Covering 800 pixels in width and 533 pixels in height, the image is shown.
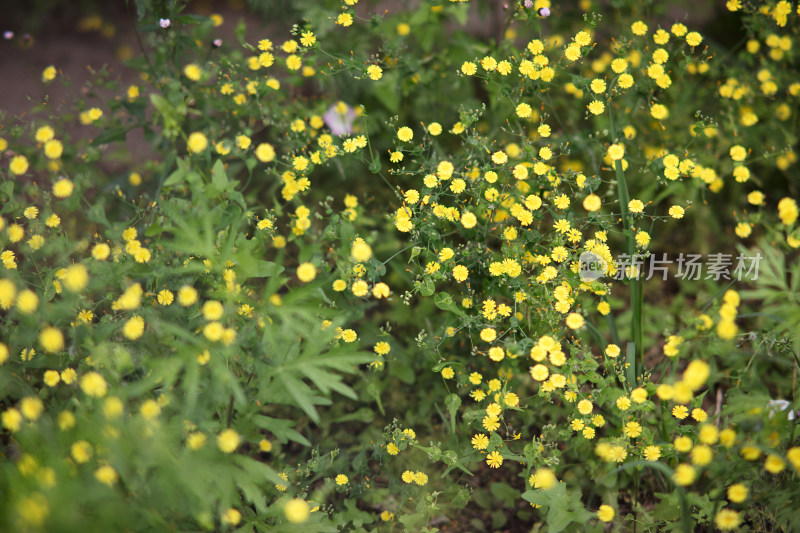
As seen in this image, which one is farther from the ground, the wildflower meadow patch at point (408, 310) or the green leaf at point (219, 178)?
Result: the green leaf at point (219, 178)

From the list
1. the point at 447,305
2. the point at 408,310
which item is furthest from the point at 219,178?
the point at 408,310

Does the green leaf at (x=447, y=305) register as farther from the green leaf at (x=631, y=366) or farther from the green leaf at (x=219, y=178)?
the green leaf at (x=219, y=178)

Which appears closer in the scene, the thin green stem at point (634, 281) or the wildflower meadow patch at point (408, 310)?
the wildflower meadow patch at point (408, 310)

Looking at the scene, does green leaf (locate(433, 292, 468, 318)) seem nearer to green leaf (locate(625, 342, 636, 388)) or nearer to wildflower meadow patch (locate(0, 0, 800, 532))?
wildflower meadow patch (locate(0, 0, 800, 532))

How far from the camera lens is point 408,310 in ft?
8.74

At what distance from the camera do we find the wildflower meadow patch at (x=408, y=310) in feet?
5.59

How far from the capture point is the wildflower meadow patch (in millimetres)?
1703

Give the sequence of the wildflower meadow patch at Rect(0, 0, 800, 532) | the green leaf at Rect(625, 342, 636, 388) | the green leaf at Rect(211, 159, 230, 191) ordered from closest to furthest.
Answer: the wildflower meadow patch at Rect(0, 0, 800, 532)
the green leaf at Rect(211, 159, 230, 191)
the green leaf at Rect(625, 342, 636, 388)

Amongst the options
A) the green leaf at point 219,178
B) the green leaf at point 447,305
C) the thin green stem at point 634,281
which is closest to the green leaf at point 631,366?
the thin green stem at point 634,281

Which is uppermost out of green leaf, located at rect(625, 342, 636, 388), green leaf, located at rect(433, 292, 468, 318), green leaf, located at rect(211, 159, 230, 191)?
green leaf, located at rect(211, 159, 230, 191)

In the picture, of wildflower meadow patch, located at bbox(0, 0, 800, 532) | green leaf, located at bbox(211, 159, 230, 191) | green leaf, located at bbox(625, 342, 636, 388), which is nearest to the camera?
wildflower meadow patch, located at bbox(0, 0, 800, 532)

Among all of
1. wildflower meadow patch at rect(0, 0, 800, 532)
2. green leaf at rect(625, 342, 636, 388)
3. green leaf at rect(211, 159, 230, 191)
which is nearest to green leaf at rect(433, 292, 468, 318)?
wildflower meadow patch at rect(0, 0, 800, 532)

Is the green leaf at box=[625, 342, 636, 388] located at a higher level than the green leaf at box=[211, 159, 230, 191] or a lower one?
lower

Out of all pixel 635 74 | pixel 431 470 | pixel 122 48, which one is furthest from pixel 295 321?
pixel 122 48
